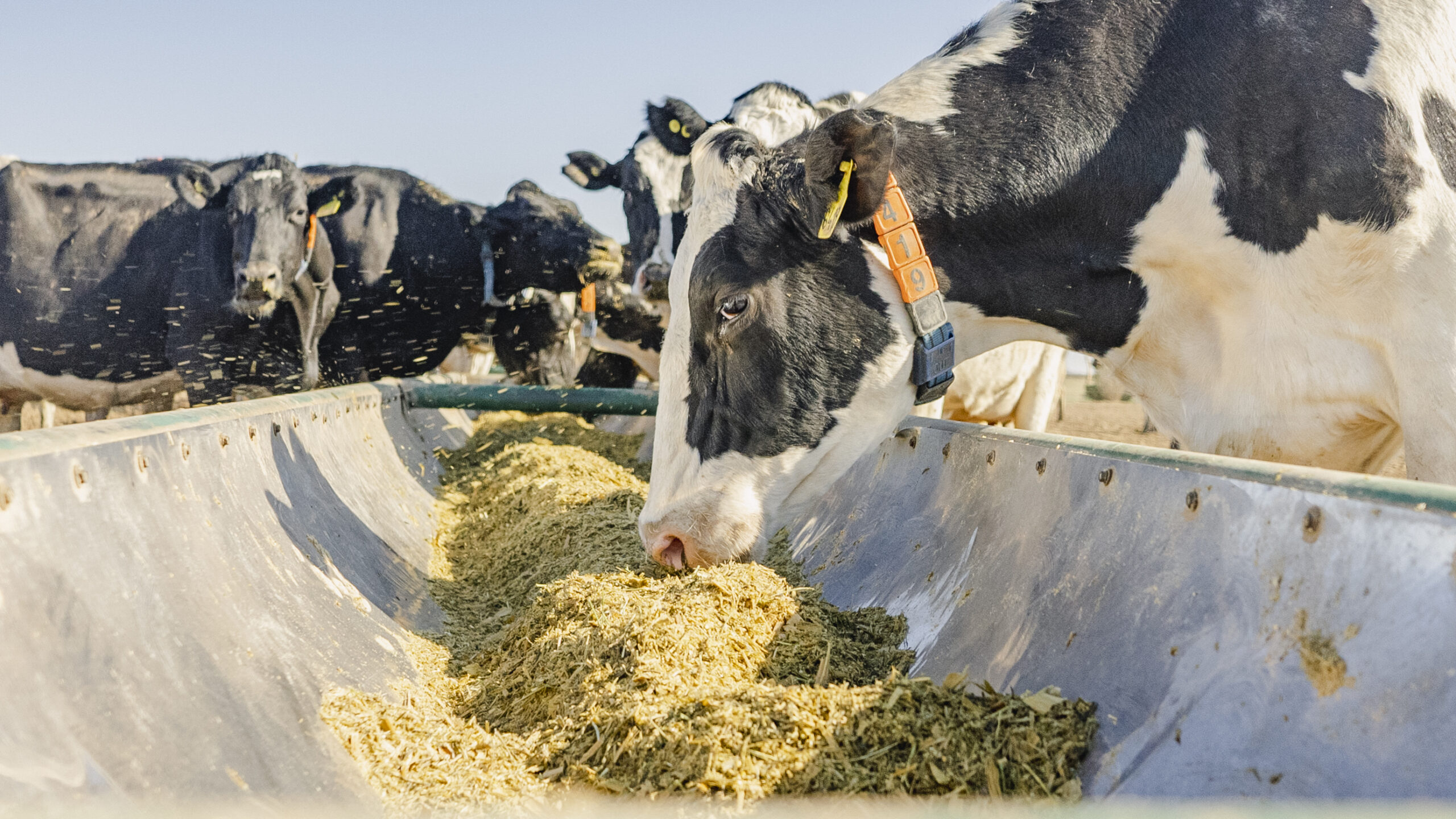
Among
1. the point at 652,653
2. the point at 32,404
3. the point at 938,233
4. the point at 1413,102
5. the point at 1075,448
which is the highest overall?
the point at 1413,102

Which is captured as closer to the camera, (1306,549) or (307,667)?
(1306,549)

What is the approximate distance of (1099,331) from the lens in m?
2.52

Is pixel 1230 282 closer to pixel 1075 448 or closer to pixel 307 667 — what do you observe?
pixel 1075 448

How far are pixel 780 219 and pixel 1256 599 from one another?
135cm

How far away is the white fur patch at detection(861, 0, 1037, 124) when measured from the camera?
2.36 metres

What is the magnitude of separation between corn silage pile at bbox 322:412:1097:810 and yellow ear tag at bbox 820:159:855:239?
778 millimetres

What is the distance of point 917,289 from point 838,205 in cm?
26

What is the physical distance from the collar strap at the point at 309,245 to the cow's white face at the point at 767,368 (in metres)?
5.41

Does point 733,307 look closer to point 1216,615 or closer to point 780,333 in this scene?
point 780,333

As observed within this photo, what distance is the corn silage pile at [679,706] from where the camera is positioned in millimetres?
1456

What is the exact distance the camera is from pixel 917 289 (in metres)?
2.29

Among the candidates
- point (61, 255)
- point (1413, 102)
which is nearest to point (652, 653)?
point (1413, 102)

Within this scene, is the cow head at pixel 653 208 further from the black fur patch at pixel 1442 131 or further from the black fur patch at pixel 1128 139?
the black fur patch at pixel 1442 131

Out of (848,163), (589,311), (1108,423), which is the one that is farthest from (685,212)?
(1108,423)
